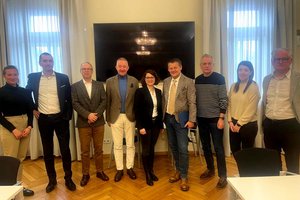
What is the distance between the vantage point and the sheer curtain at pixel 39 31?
4129 millimetres

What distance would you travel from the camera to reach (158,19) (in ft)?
14.2

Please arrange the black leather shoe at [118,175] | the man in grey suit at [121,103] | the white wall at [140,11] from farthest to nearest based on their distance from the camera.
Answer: the white wall at [140,11], the black leather shoe at [118,175], the man in grey suit at [121,103]

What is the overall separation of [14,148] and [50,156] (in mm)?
429

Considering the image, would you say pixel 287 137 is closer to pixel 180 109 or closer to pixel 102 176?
pixel 180 109

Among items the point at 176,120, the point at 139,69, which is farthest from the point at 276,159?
the point at 139,69

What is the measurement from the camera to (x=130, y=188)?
3.18 metres

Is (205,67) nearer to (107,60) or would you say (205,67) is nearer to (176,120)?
(176,120)

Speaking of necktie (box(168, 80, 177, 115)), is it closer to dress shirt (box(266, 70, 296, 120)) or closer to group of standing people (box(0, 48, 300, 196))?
group of standing people (box(0, 48, 300, 196))

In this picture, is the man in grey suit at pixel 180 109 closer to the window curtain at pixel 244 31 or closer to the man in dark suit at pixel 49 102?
the man in dark suit at pixel 49 102

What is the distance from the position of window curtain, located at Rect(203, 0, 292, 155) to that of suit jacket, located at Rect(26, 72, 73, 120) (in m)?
2.34

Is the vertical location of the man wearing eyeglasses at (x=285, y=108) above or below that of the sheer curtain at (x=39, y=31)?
below

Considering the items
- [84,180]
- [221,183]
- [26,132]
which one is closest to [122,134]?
[84,180]

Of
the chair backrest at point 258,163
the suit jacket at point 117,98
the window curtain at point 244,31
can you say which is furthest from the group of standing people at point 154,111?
the window curtain at point 244,31

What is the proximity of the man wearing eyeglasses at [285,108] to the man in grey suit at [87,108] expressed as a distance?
1.98m
